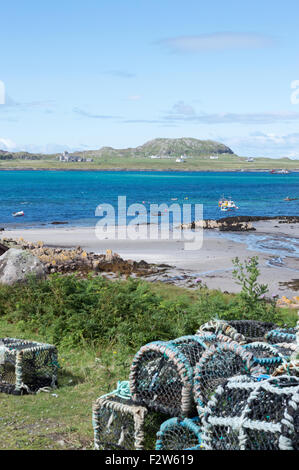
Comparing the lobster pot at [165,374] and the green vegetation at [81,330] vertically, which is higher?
the lobster pot at [165,374]

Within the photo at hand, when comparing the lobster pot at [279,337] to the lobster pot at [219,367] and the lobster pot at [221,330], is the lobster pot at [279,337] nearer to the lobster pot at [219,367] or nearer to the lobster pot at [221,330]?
the lobster pot at [221,330]

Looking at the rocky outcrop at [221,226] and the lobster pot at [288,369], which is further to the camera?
the rocky outcrop at [221,226]

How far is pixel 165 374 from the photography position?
638cm

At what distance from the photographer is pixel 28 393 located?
812 cm

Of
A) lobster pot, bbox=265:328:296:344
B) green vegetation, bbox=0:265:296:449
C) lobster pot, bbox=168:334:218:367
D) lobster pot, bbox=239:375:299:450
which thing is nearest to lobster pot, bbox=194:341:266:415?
lobster pot, bbox=168:334:218:367

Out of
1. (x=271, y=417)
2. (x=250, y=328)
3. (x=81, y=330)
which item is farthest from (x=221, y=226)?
(x=271, y=417)

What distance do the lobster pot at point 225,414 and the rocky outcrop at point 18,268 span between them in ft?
32.4

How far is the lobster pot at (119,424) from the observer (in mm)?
5816

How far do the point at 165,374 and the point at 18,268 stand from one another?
9.12 m

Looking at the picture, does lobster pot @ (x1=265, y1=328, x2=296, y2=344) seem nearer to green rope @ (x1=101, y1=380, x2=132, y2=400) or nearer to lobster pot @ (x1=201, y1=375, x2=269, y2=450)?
green rope @ (x1=101, y1=380, x2=132, y2=400)

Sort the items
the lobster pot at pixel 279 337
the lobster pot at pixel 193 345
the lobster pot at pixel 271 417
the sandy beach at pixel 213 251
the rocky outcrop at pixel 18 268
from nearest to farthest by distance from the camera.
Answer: the lobster pot at pixel 271 417
the lobster pot at pixel 193 345
the lobster pot at pixel 279 337
the rocky outcrop at pixel 18 268
the sandy beach at pixel 213 251

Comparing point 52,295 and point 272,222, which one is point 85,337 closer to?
point 52,295

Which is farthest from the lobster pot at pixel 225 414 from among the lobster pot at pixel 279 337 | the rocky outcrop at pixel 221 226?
the rocky outcrop at pixel 221 226

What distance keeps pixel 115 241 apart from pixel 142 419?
2998 cm
